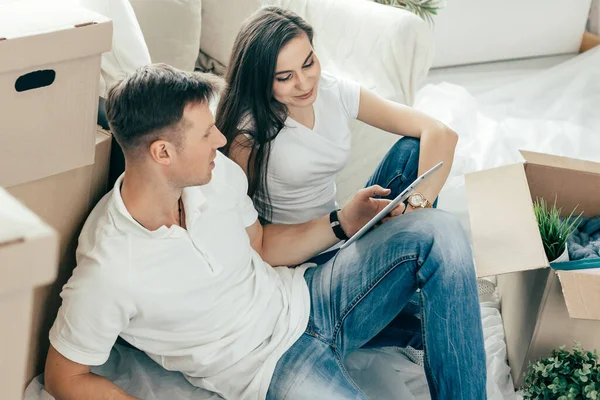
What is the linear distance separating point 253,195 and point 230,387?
423 millimetres

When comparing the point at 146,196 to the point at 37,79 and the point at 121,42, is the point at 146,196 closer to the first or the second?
the point at 37,79

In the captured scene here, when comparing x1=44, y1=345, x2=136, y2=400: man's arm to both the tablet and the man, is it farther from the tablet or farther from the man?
the tablet

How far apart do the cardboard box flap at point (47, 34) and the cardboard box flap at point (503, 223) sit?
842mm

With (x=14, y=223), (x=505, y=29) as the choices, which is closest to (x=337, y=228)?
(x=14, y=223)

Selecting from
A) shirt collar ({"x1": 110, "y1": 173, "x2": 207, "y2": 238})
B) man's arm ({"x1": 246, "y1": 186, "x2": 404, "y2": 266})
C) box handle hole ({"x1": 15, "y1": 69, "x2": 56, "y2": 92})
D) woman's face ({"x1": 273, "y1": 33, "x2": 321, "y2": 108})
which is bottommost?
man's arm ({"x1": 246, "y1": 186, "x2": 404, "y2": 266})

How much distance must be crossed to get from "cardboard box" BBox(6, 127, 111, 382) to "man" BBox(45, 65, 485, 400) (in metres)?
0.04

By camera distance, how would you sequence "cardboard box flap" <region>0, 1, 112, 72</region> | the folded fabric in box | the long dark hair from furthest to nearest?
1. the folded fabric in box
2. the long dark hair
3. "cardboard box flap" <region>0, 1, 112, 72</region>

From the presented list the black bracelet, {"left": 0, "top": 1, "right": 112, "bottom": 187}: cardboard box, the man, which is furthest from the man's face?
the black bracelet

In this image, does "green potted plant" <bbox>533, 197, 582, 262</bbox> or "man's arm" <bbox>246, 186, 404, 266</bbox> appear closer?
"man's arm" <bbox>246, 186, 404, 266</bbox>

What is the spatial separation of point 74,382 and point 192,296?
22 centimetres

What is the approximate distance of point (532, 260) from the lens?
1.49 m

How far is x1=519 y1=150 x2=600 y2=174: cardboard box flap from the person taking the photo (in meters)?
1.77

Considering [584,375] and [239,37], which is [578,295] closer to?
[584,375]

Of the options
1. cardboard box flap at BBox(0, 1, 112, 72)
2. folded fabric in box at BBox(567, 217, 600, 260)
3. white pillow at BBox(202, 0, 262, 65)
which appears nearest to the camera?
cardboard box flap at BBox(0, 1, 112, 72)
